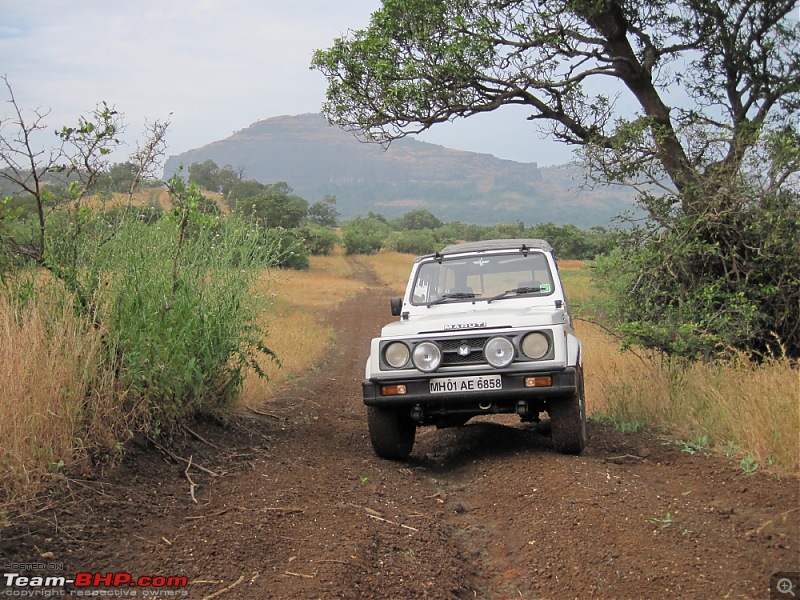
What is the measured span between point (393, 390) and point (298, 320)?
50.0 feet

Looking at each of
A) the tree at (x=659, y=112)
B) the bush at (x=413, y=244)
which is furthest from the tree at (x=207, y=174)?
the tree at (x=659, y=112)

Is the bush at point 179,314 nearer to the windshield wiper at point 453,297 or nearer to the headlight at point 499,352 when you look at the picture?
the windshield wiper at point 453,297

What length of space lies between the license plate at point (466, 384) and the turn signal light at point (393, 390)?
0.24 metres

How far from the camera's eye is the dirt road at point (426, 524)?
12.8ft

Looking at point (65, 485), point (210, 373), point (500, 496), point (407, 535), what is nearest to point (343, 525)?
point (407, 535)

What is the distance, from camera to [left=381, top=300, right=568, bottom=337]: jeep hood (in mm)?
6293

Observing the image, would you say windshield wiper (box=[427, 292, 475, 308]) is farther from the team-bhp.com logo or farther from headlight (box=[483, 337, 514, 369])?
the team-bhp.com logo

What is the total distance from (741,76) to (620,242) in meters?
4.28

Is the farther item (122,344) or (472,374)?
(472,374)

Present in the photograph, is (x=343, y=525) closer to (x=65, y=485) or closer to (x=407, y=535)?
(x=407, y=535)

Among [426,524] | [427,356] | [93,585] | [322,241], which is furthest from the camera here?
[322,241]

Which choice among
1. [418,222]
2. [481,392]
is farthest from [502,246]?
[418,222]

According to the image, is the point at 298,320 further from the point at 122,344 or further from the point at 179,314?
the point at 122,344

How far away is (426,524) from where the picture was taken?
16.2ft
